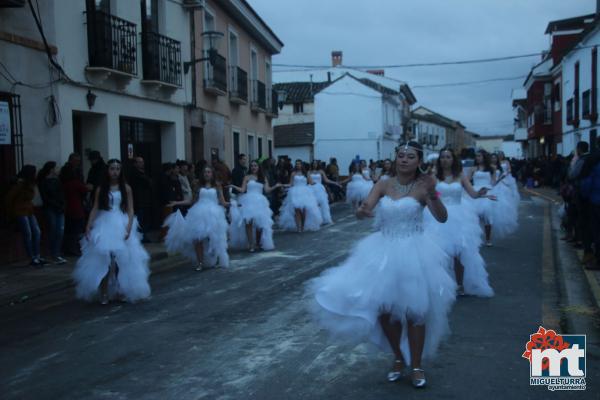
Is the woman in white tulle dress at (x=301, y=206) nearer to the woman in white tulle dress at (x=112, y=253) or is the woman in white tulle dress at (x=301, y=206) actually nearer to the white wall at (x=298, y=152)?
the woman in white tulle dress at (x=112, y=253)

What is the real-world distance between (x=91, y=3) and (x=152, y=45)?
2603 mm

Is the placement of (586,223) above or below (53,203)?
below

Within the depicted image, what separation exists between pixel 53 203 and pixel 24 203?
1.81 feet

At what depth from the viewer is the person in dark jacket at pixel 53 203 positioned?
36.9 ft

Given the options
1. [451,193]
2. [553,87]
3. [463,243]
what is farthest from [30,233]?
[553,87]

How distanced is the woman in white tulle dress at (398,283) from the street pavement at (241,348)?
37 centimetres

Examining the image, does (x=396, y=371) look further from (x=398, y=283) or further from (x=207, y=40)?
(x=207, y=40)

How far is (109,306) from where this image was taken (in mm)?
8203

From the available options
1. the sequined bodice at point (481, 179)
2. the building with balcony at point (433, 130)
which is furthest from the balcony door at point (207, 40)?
the building with balcony at point (433, 130)

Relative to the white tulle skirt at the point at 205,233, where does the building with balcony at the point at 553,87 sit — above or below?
above

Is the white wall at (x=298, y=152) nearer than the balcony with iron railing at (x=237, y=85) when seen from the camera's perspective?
No

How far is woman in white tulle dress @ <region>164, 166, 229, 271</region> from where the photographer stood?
10.9 m

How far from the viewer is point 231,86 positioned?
2309cm

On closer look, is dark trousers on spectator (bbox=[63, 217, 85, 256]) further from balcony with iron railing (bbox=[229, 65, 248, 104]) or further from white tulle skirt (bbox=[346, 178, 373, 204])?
white tulle skirt (bbox=[346, 178, 373, 204])
